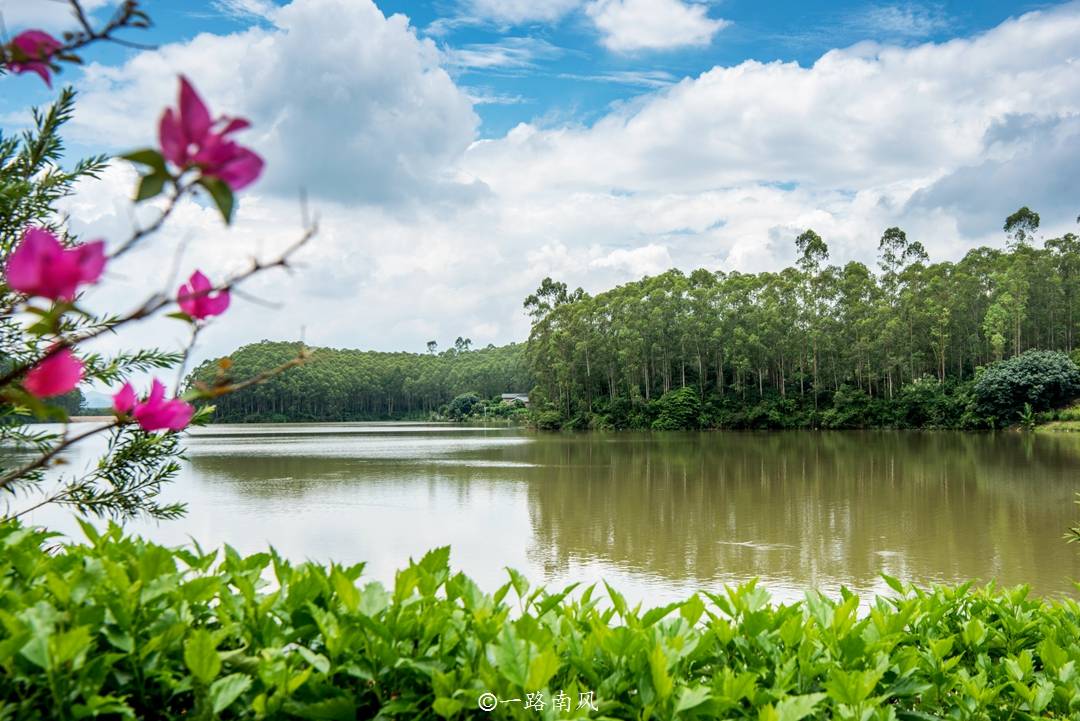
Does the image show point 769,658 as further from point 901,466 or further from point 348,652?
point 901,466

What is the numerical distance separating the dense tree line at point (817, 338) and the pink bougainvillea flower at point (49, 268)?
3366 cm

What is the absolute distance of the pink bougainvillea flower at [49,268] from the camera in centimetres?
61

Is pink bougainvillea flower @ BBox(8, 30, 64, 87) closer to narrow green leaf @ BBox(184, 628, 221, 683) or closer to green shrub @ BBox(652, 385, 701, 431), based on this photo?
narrow green leaf @ BBox(184, 628, 221, 683)

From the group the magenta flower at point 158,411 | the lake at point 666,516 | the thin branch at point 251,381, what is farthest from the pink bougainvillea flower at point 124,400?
the lake at point 666,516

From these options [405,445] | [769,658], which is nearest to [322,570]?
[769,658]

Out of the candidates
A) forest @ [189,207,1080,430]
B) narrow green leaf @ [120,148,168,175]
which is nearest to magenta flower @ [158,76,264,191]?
narrow green leaf @ [120,148,168,175]

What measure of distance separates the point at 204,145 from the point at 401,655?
971mm

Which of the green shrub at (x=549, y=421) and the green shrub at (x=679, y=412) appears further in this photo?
the green shrub at (x=549, y=421)

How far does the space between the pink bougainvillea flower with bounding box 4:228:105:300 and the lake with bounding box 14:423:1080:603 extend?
2.56m

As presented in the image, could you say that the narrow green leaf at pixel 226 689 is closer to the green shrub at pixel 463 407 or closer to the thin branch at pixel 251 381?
the thin branch at pixel 251 381

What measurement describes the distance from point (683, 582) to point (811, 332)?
31717 millimetres

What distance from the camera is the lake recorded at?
7.25m

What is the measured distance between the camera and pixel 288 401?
5894 cm

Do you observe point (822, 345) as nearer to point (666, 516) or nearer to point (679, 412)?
point (679, 412)
